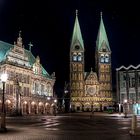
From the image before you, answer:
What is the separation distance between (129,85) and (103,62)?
52987 mm

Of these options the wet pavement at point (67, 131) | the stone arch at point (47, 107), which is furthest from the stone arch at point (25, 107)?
the wet pavement at point (67, 131)

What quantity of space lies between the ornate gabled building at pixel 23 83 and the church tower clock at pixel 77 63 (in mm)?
38278

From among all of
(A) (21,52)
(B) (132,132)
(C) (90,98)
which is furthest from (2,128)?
(C) (90,98)

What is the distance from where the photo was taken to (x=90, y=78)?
430ft

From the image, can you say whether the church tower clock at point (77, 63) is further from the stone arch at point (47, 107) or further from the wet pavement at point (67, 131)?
the wet pavement at point (67, 131)

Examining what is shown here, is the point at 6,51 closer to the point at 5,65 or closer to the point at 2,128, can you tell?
the point at 5,65

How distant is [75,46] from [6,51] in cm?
6219

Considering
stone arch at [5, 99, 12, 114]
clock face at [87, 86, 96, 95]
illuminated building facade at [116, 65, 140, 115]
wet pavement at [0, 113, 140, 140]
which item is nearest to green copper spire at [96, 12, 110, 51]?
clock face at [87, 86, 96, 95]

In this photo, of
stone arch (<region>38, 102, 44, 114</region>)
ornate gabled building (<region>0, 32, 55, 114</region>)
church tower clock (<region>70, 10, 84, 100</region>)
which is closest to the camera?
ornate gabled building (<region>0, 32, 55, 114</region>)

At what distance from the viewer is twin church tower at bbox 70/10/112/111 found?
419ft

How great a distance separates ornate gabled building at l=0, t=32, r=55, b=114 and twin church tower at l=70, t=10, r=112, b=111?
38.2 metres

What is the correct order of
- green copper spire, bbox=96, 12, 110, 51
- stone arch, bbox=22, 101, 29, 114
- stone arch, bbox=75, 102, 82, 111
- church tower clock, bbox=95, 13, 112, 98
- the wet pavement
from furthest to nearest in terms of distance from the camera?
green copper spire, bbox=96, 12, 110, 51, church tower clock, bbox=95, 13, 112, 98, stone arch, bbox=75, 102, 82, 111, stone arch, bbox=22, 101, 29, 114, the wet pavement

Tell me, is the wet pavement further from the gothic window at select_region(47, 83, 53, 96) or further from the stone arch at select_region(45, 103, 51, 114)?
the gothic window at select_region(47, 83, 53, 96)

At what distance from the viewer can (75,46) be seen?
13562 centimetres
